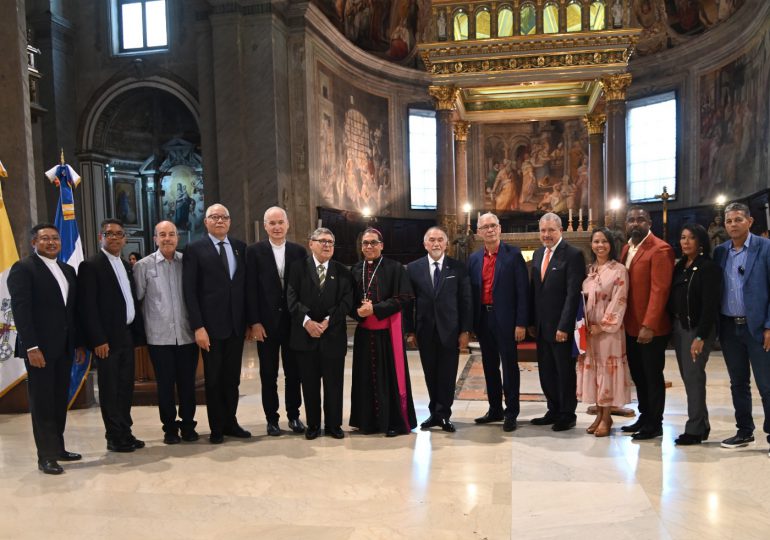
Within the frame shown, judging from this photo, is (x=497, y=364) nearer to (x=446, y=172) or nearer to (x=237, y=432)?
(x=237, y=432)

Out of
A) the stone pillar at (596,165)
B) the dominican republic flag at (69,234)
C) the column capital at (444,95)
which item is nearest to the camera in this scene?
the dominican republic flag at (69,234)

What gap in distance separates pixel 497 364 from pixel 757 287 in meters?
2.10

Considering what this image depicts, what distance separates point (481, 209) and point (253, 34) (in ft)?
32.4

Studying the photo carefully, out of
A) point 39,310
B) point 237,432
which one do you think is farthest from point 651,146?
point 39,310

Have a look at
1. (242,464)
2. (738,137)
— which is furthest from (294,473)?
(738,137)

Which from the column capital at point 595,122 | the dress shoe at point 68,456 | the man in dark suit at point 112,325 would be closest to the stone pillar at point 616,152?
the column capital at point 595,122

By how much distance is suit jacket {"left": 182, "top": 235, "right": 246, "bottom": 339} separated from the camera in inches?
201

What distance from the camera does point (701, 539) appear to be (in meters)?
3.21

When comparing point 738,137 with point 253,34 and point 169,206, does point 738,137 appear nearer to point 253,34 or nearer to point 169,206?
point 253,34

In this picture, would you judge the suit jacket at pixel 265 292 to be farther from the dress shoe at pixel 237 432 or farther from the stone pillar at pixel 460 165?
the stone pillar at pixel 460 165

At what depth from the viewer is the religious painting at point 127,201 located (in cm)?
1631

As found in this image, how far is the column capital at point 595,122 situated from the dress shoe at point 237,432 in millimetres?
12183

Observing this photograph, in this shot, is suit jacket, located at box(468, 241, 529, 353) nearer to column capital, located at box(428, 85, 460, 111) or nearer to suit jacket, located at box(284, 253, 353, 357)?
suit jacket, located at box(284, 253, 353, 357)

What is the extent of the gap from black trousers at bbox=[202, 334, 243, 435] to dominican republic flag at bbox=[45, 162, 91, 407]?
1.89 meters
